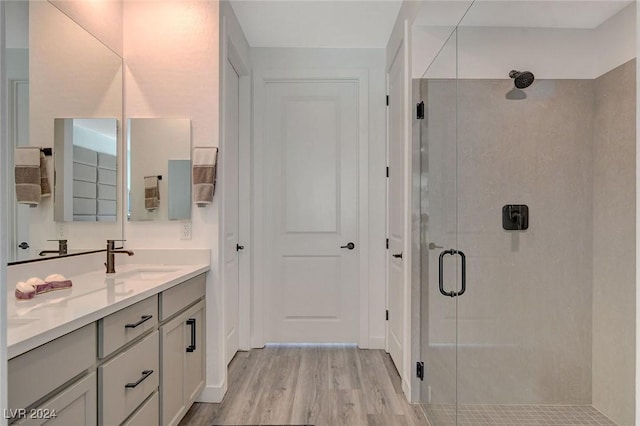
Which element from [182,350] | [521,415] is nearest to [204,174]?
[182,350]

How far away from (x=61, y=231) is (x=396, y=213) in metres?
2.24

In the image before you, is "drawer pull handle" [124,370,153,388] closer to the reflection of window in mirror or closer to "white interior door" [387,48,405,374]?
the reflection of window in mirror

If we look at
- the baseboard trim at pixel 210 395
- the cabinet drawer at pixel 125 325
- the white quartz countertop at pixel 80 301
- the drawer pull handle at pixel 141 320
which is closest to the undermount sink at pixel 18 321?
the white quartz countertop at pixel 80 301

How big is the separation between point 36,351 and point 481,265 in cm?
177

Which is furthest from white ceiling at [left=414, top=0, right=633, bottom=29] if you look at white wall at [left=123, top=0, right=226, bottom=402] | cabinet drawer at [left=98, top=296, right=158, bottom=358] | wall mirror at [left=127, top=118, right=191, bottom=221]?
cabinet drawer at [left=98, top=296, right=158, bottom=358]

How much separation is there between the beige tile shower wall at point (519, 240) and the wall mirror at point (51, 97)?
1.97 meters

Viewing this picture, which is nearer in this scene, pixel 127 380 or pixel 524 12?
pixel 127 380

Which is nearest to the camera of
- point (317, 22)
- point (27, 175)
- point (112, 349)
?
point (112, 349)

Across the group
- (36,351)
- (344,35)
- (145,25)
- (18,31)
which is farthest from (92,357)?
(344,35)

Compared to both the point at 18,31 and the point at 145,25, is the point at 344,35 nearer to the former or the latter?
the point at 145,25

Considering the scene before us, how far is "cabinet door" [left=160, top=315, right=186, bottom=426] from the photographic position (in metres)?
1.96

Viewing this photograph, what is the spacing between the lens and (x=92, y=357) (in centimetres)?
138

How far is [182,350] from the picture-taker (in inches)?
87.2

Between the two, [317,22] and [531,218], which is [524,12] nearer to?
[531,218]
